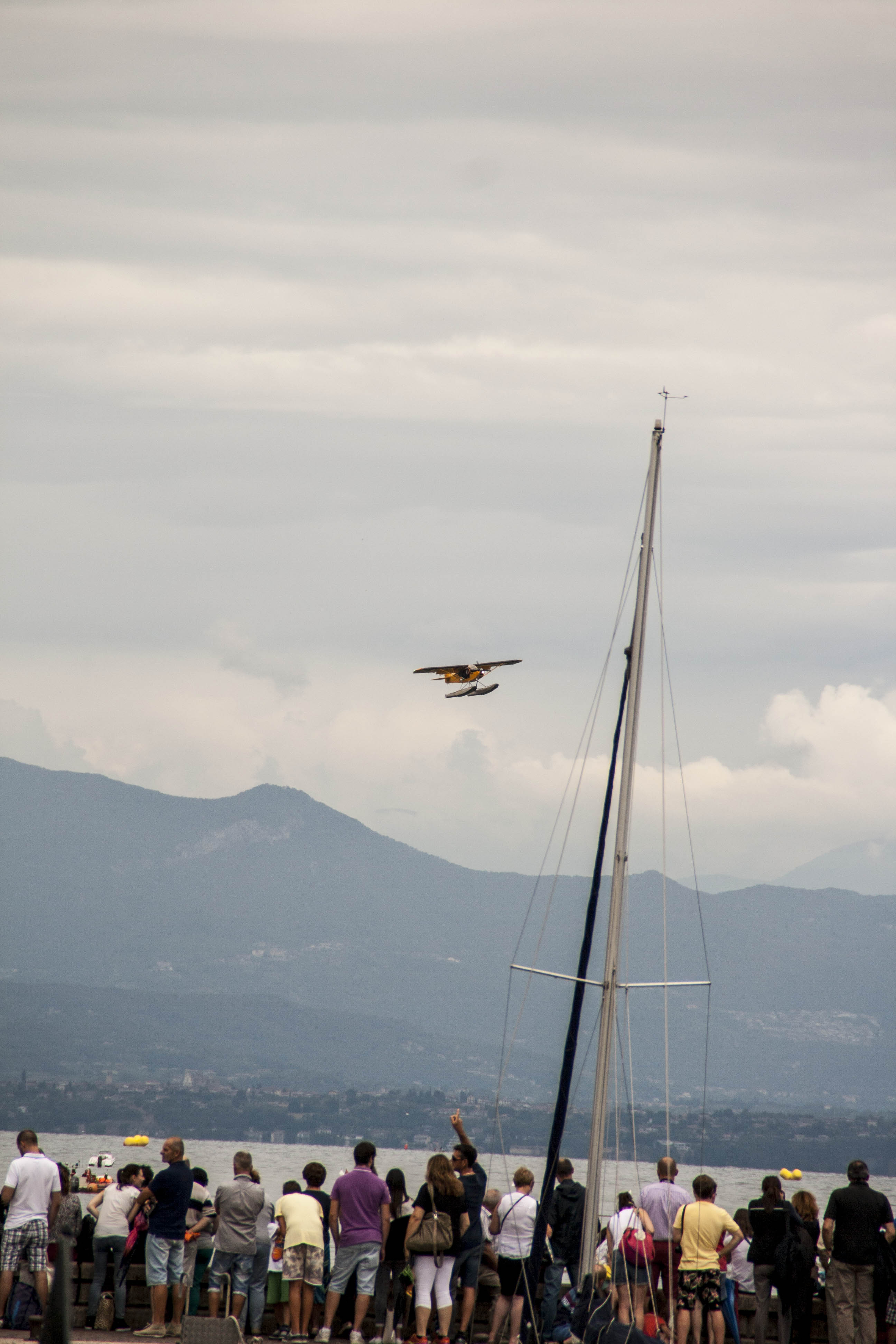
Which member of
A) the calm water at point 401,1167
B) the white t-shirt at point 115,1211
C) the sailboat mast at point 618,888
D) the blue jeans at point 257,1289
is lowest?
the calm water at point 401,1167

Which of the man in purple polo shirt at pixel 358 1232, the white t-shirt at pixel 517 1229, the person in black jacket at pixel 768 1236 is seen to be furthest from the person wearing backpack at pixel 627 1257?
the man in purple polo shirt at pixel 358 1232

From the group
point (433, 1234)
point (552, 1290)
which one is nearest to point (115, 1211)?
point (433, 1234)

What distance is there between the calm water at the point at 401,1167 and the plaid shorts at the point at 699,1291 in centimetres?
7323

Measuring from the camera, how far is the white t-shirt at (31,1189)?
14844 millimetres

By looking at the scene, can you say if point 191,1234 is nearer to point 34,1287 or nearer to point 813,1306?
point 34,1287

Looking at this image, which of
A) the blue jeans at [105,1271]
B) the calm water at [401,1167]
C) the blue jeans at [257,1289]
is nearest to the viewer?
the blue jeans at [257,1289]

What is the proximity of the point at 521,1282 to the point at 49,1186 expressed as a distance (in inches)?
165

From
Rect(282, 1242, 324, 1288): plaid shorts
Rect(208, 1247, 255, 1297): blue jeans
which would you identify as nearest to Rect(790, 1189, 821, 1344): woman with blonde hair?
Rect(282, 1242, 324, 1288): plaid shorts

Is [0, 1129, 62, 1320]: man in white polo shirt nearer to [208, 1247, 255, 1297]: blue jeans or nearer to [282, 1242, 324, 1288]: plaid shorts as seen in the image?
[208, 1247, 255, 1297]: blue jeans

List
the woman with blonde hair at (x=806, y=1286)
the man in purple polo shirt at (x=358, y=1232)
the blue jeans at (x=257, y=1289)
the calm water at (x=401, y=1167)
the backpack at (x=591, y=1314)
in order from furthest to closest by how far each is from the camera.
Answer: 1. the calm water at (x=401, y=1167)
2. the blue jeans at (x=257, y=1289)
3. the man in purple polo shirt at (x=358, y=1232)
4. the woman with blonde hair at (x=806, y=1286)
5. the backpack at (x=591, y=1314)

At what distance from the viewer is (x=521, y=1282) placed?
1493cm

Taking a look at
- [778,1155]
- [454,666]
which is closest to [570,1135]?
[778,1155]

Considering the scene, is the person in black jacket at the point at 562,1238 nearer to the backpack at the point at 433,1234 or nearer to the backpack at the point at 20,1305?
the backpack at the point at 433,1234

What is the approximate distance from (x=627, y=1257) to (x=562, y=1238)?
80 cm
